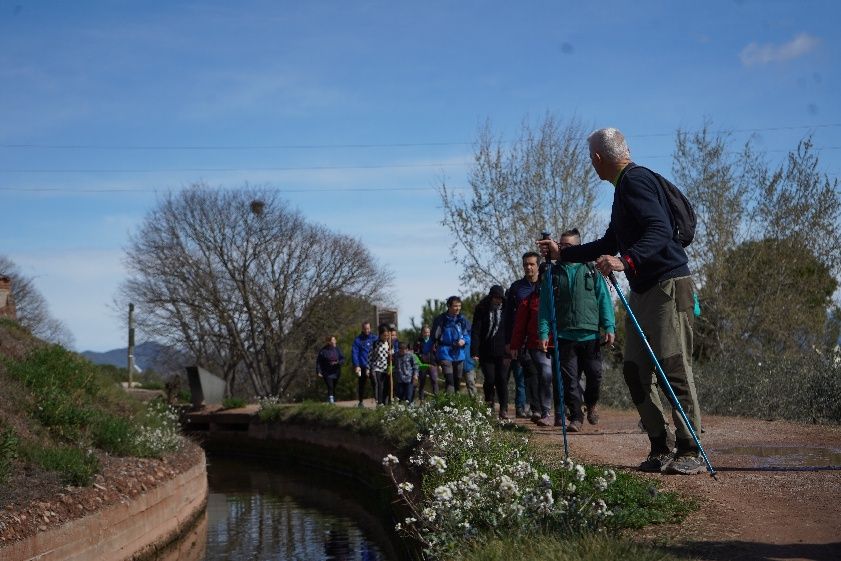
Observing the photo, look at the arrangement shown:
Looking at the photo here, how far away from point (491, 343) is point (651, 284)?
7607 mm

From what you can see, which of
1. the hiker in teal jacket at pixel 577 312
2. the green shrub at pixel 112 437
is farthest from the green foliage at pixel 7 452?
the hiker in teal jacket at pixel 577 312

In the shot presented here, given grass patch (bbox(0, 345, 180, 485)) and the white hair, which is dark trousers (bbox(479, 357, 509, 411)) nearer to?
grass patch (bbox(0, 345, 180, 485))

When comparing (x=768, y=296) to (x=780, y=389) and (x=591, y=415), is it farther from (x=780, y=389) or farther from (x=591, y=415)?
(x=591, y=415)

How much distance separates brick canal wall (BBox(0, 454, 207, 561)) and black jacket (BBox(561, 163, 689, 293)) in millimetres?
5436

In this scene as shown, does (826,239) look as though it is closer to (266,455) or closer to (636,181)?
(266,455)

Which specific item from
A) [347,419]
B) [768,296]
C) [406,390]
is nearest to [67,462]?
[347,419]

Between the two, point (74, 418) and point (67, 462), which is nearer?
point (67, 462)

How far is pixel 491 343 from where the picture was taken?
14.5 meters

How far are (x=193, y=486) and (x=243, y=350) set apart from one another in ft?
93.1

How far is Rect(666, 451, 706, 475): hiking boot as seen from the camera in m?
7.20

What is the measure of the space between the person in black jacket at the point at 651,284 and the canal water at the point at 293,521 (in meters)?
5.11

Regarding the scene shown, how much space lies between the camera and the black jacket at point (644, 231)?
6.73 metres

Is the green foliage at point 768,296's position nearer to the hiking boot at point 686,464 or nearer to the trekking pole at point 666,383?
the hiking boot at point 686,464

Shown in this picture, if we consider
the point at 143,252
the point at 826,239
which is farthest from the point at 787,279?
the point at 143,252
